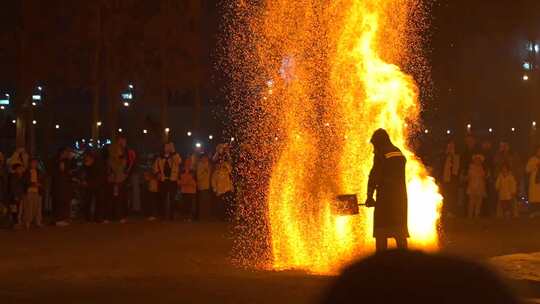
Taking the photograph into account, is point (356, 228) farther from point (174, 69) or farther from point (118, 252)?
point (174, 69)

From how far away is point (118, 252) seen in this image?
15133mm

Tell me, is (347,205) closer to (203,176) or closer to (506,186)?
(203,176)

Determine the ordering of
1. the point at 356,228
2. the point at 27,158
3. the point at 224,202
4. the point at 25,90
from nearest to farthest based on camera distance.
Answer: the point at 356,228, the point at 27,158, the point at 224,202, the point at 25,90

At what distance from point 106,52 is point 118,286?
61.5ft

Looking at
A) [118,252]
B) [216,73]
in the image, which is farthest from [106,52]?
[118,252]

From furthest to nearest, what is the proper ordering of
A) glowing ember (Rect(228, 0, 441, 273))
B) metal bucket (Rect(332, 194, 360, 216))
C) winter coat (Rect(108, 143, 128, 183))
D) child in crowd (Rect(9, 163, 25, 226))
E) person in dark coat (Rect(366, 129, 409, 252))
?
1. winter coat (Rect(108, 143, 128, 183))
2. child in crowd (Rect(9, 163, 25, 226))
3. glowing ember (Rect(228, 0, 441, 273))
4. metal bucket (Rect(332, 194, 360, 216))
5. person in dark coat (Rect(366, 129, 409, 252))

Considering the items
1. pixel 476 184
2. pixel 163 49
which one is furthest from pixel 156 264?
pixel 163 49

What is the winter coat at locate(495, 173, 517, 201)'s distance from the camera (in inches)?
875

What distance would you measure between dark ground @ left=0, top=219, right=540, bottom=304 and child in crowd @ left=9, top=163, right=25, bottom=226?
2.99 feet

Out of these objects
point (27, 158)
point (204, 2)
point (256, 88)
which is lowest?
point (27, 158)

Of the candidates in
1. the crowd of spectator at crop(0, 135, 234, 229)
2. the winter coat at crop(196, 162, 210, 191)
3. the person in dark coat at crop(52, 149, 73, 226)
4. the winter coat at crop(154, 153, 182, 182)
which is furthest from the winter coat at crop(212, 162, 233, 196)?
the person in dark coat at crop(52, 149, 73, 226)

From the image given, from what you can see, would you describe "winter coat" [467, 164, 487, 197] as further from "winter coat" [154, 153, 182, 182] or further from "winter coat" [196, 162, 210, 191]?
"winter coat" [154, 153, 182, 182]

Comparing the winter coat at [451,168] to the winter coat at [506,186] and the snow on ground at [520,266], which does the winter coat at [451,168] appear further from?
the snow on ground at [520,266]

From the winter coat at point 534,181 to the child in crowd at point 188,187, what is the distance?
813cm
